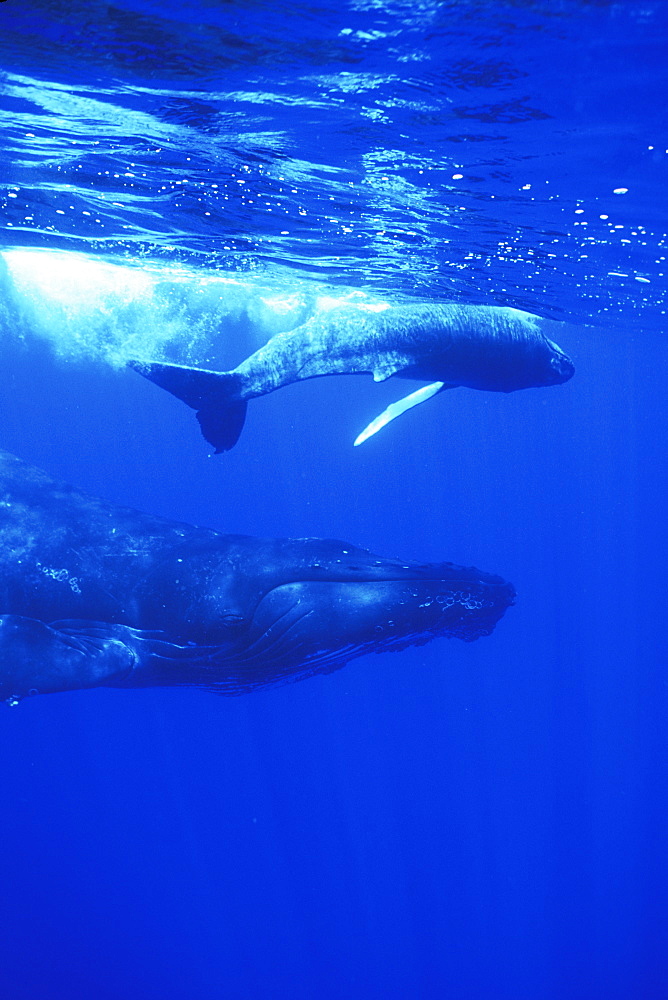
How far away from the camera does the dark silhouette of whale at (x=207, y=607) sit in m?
7.55

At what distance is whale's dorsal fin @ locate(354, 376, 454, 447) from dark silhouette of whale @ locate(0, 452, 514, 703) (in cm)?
318

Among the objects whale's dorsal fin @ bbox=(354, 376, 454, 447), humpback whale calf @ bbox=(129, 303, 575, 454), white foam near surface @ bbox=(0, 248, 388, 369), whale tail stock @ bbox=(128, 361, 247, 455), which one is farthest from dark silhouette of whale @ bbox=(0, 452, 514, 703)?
white foam near surface @ bbox=(0, 248, 388, 369)

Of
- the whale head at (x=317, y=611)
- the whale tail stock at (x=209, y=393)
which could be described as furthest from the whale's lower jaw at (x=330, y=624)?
the whale tail stock at (x=209, y=393)

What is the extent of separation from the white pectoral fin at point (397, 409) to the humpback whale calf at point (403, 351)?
2 centimetres

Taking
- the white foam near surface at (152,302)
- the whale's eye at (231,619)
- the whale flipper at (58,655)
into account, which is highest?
the white foam near surface at (152,302)

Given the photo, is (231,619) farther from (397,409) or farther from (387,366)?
(387,366)

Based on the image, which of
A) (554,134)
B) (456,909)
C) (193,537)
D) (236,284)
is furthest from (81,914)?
(554,134)

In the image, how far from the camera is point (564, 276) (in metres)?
20.4

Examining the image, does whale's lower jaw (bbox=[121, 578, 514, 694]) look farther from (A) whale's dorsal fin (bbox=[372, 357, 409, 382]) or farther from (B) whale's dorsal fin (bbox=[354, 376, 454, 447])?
(A) whale's dorsal fin (bbox=[372, 357, 409, 382])

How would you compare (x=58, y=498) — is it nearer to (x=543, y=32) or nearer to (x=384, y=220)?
(x=543, y=32)

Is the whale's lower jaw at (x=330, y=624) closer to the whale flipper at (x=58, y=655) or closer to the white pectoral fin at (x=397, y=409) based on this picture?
the whale flipper at (x=58, y=655)

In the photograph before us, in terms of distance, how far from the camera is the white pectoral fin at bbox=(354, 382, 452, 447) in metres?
11.2

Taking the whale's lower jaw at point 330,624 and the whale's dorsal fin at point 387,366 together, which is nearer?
the whale's lower jaw at point 330,624

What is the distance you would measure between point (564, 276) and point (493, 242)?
4980 mm
